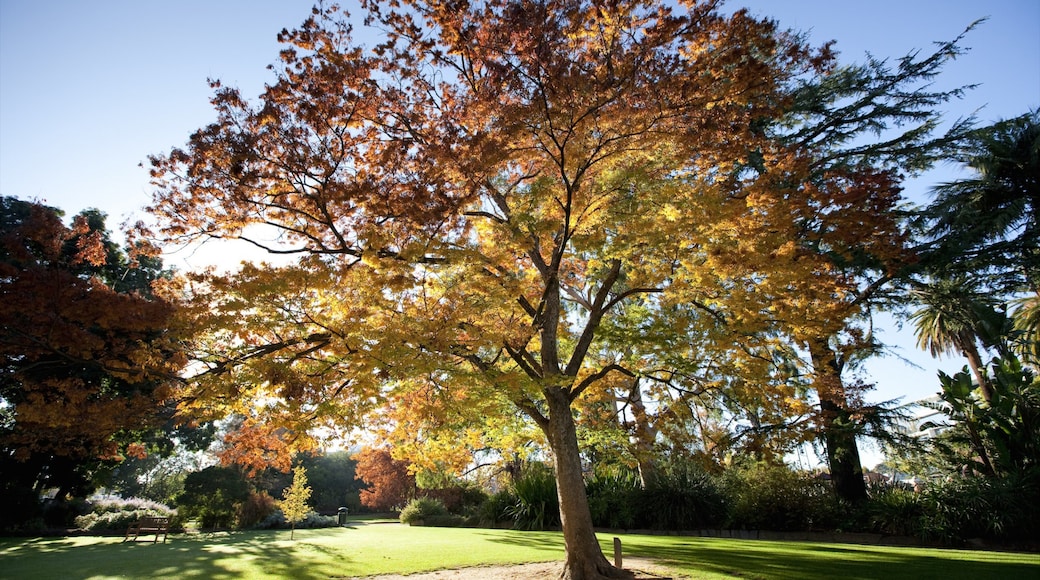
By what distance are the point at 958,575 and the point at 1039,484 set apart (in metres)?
5.91

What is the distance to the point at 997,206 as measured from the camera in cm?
1528

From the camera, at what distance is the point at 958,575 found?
20.2 feet

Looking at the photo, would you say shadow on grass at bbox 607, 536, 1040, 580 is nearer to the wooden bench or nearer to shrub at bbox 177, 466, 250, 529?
the wooden bench

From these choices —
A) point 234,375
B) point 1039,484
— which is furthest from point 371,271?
point 1039,484

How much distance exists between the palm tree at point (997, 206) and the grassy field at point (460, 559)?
7979 millimetres

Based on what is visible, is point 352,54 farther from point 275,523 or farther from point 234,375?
point 275,523

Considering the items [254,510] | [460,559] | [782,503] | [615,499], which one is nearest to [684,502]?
[615,499]

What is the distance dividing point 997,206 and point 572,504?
17.5 meters

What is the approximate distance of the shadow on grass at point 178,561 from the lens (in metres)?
7.55

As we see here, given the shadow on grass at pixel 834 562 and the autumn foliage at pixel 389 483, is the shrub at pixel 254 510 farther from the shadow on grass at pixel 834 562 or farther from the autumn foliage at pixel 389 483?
the shadow on grass at pixel 834 562

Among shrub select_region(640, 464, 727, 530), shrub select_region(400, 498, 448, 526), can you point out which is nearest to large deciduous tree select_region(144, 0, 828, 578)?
shrub select_region(640, 464, 727, 530)

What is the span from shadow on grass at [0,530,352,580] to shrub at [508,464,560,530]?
717cm

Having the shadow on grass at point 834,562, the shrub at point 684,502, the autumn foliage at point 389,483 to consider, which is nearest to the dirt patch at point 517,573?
the shadow on grass at point 834,562

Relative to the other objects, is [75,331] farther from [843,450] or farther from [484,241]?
[843,450]
